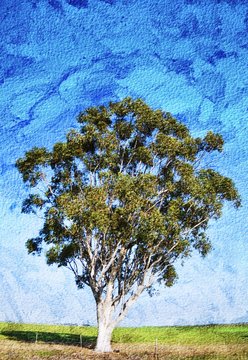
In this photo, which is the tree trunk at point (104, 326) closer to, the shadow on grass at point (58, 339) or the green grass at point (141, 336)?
the shadow on grass at point (58, 339)

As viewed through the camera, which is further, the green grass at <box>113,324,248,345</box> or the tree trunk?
the green grass at <box>113,324,248,345</box>

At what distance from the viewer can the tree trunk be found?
110 feet

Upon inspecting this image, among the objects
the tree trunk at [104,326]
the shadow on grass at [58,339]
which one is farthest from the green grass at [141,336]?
the tree trunk at [104,326]

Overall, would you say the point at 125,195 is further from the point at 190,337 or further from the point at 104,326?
the point at 190,337

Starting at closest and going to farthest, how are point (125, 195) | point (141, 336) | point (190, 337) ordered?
1. point (125, 195)
2. point (190, 337)
3. point (141, 336)

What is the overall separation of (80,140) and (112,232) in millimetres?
8849

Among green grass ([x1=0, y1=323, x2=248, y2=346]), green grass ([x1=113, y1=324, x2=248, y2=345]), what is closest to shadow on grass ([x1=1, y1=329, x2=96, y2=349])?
green grass ([x1=0, y1=323, x2=248, y2=346])

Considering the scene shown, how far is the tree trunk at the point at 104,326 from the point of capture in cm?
3356

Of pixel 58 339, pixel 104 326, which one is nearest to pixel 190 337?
pixel 58 339

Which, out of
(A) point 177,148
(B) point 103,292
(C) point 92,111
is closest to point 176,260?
(B) point 103,292

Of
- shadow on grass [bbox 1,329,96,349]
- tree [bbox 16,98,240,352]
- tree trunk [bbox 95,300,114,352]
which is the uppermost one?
tree [bbox 16,98,240,352]

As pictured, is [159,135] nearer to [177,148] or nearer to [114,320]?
[177,148]

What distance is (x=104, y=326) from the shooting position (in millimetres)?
34062

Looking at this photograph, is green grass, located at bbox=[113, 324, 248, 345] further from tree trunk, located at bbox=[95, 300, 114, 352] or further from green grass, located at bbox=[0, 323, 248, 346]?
tree trunk, located at bbox=[95, 300, 114, 352]
